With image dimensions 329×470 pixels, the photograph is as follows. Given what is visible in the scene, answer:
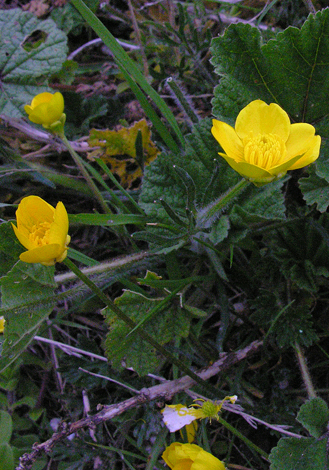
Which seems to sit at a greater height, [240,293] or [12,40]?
[12,40]

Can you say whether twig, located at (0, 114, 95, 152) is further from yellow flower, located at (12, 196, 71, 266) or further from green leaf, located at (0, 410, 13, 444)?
green leaf, located at (0, 410, 13, 444)

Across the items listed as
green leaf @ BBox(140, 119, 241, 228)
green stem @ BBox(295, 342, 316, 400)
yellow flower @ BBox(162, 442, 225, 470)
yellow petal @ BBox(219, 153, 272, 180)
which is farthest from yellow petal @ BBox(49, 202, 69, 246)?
green stem @ BBox(295, 342, 316, 400)

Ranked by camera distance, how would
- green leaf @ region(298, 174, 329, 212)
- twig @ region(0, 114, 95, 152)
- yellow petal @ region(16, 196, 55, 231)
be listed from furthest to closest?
twig @ region(0, 114, 95, 152) → green leaf @ region(298, 174, 329, 212) → yellow petal @ region(16, 196, 55, 231)

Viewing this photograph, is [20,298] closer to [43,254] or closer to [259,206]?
[43,254]

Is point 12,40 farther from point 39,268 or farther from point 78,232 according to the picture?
point 39,268

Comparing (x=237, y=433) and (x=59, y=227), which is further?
(x=237, y=433)

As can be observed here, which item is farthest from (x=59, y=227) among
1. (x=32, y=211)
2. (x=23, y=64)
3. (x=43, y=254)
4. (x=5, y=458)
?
(x=23, y=64)

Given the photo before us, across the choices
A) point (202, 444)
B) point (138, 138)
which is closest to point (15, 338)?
point (202, 444)
